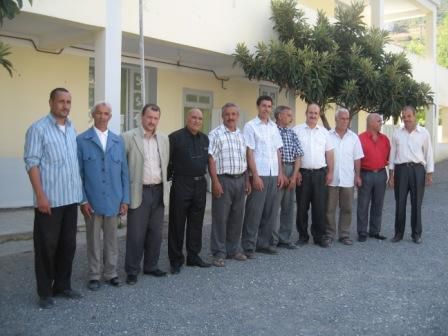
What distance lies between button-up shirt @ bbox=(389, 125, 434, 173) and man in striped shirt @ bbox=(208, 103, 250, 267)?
8.47 feet

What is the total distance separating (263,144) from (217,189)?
2.96ft

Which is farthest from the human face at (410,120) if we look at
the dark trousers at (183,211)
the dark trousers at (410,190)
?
the dark trousers at (183,211)

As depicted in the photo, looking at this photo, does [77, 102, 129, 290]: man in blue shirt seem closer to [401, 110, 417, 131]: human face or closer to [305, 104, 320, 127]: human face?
[305, 104, 320, 127]: human face

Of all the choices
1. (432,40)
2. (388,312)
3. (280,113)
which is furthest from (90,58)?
(432,40)

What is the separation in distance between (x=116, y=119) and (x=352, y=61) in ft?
16.1

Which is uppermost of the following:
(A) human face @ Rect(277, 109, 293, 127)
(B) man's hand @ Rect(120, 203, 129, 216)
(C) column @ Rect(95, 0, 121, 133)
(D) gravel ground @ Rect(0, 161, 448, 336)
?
(C) column @ Rect(95, 0, 121, 133)

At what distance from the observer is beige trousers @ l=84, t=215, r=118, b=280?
4902 millimetres

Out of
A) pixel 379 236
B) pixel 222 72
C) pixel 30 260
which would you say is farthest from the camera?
pixel 222 72

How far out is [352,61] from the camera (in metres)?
10.1

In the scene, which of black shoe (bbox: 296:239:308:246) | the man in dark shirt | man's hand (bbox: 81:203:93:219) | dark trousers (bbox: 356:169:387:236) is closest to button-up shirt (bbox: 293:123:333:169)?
dark trousers (bbox: 356:169:387:236)

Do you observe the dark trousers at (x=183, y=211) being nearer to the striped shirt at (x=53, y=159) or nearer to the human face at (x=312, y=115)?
the striped shirt at (x=53, y=159)

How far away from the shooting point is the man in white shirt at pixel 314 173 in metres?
Answer: 6.87

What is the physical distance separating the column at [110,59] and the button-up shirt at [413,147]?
4.07 meters

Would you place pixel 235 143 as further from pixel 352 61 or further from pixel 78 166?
pixel 352 61
